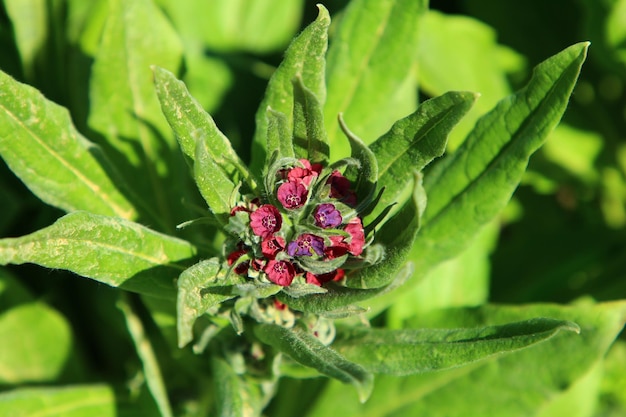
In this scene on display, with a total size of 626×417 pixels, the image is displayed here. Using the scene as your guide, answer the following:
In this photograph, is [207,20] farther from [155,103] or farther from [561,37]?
[561,37]

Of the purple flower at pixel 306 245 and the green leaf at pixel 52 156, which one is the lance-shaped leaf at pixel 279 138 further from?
the green leaf at pixel 52 156

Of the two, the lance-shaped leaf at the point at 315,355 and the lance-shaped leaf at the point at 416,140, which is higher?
the lance-shaped leaf at the point at 416,140

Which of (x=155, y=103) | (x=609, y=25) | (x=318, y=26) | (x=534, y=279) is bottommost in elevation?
(x=534, y=279)

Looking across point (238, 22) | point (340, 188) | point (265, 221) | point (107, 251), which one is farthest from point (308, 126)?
point (238, 22)

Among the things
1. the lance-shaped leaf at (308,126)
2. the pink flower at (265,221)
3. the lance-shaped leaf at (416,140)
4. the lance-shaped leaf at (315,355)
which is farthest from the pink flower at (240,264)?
the lance-shaped leaf at (416,140)

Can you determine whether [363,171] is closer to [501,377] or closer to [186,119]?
[186,119]

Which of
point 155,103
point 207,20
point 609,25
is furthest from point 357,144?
point 207,20
